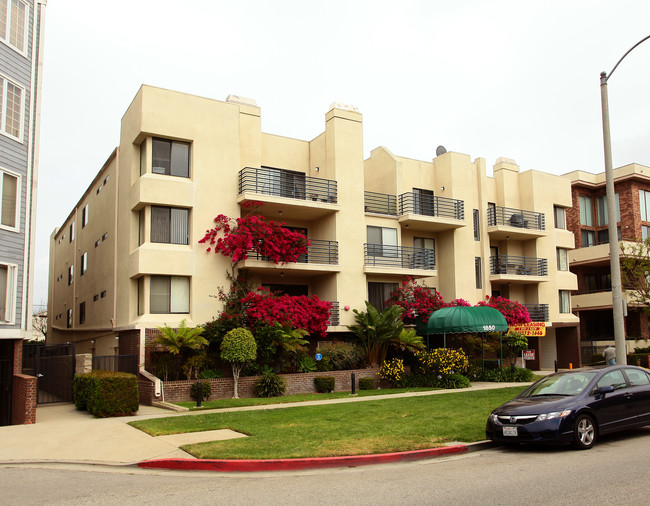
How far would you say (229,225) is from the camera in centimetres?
2461

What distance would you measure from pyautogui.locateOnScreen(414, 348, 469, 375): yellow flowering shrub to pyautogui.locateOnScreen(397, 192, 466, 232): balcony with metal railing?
7.42m

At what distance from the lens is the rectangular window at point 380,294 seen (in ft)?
94.3

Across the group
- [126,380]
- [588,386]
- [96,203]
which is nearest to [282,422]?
[126,380]

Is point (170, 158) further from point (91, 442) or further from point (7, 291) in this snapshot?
point (91, 442)

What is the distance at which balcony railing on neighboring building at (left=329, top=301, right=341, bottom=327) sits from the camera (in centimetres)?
2608

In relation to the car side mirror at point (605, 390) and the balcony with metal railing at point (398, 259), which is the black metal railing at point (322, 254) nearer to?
the balcony with metal railing at point (398, 259)

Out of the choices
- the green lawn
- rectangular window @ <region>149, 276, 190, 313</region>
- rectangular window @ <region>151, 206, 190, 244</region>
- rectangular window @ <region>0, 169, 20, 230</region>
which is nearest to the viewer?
rectangular window @ <region>0, 169, 20, 230</region>

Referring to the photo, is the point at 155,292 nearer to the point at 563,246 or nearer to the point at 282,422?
the point at 282,422

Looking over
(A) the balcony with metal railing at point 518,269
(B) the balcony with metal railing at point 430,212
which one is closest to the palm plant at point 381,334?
(B) the balcony with metal railing at point 430,212

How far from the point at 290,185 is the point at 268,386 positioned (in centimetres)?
1029

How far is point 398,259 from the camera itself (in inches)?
1153

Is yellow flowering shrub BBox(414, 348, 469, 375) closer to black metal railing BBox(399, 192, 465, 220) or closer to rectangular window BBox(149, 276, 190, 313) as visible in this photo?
black metal railing BBox(399, 192, 465, 220)

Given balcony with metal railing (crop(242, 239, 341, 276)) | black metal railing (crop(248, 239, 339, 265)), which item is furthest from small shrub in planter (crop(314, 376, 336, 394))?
black metal railing (crop(248, 239, 339, 265))

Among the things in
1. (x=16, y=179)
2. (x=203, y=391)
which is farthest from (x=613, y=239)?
(x=16, y=179)
